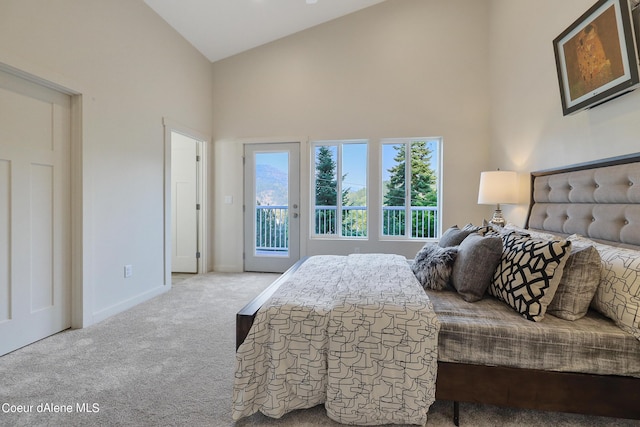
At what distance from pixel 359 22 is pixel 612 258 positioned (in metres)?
3.99

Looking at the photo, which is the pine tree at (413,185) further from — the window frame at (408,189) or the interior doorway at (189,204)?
the interior doorway at (189,204)

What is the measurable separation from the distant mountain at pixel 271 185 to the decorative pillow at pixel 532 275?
3.23 m

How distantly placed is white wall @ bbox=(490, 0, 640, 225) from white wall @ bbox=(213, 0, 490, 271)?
364 mm

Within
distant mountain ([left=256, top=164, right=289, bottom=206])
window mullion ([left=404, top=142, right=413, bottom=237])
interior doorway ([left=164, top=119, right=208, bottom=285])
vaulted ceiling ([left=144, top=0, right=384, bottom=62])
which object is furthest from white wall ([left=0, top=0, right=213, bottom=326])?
window mullion ([left=404, top=142, right=413, bottom=237])

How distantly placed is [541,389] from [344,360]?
85 cm

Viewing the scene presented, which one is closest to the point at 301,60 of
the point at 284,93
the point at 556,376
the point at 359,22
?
the point at 284,93

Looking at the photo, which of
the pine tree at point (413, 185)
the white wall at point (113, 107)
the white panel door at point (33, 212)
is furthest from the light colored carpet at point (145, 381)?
the pine tree at point (413, 185)

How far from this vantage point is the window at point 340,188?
4.24 m

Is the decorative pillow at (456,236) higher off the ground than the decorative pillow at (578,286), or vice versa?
the decorative pillow at (456,236)

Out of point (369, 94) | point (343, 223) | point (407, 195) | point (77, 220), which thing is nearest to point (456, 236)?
point (407, 195)

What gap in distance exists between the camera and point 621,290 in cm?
128

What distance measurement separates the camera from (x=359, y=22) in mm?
4043

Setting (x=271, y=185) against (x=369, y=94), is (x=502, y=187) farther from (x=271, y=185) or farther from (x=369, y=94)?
(x=271, y=185)

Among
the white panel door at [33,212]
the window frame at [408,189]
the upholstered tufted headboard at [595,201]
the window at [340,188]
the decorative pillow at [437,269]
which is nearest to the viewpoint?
the upholstered tufted headboard at [595,201]
